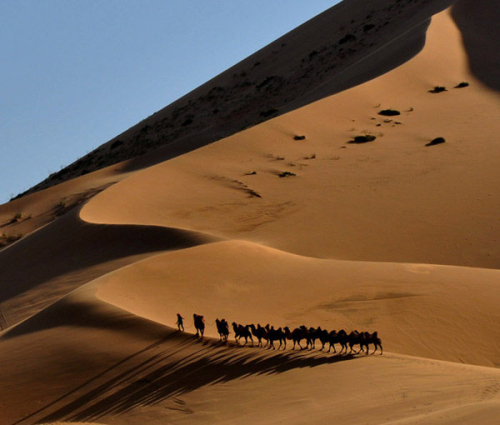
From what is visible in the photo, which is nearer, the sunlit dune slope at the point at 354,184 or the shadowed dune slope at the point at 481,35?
the sunlit dune slope at the point at 354,184

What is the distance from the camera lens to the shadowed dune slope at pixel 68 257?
2323 centimetres

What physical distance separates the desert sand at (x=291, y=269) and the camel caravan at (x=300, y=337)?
8.8 inches

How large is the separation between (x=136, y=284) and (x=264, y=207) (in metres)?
8.83

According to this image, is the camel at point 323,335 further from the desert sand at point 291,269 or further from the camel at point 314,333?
the desert sand at point 291,269

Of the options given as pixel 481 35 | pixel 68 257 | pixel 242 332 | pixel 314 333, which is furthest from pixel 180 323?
pixel 481 35

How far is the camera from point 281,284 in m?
19.3

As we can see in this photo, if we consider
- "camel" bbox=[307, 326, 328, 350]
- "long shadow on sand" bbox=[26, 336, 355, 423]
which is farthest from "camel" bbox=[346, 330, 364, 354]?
"camel" bbox=[307, 326, 328, 350]

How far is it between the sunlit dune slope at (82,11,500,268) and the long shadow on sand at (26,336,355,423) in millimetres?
8461

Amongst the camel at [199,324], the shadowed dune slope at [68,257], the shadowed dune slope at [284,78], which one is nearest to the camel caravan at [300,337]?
the camel at [199,324]

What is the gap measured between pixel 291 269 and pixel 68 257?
8410 mm

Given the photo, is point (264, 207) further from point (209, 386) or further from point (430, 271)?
point (209, 386)

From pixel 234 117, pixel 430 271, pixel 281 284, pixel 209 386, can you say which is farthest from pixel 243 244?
pixel 234 117

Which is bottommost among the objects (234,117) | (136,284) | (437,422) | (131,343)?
(437,422)

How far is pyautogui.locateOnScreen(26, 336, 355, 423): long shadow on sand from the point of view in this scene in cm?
1383
